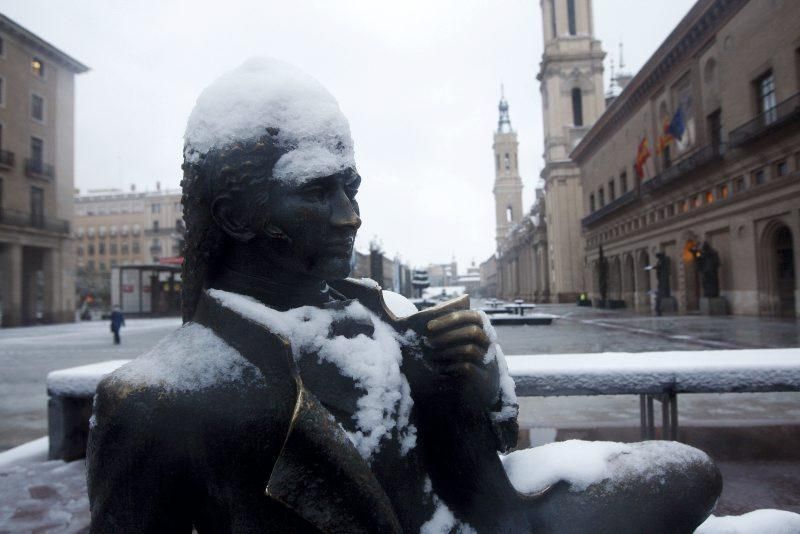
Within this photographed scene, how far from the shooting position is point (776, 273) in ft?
63.9

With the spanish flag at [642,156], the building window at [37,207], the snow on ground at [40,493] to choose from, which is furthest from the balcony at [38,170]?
the spanish flag at [642,156]

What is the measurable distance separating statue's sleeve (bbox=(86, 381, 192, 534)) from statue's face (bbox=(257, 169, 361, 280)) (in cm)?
35

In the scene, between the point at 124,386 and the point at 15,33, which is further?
the point at 15,33

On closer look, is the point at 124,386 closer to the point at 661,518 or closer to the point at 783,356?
the point at 661,518

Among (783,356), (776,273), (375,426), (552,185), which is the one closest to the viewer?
(375,426)

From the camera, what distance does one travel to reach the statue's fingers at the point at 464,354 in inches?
38.8

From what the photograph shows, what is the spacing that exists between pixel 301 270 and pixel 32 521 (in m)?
2.93

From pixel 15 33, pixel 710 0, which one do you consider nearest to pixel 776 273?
pixel 710 0

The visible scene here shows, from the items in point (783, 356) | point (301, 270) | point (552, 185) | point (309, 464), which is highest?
point (552, 185)

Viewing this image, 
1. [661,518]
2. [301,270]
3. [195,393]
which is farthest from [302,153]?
[661,518]

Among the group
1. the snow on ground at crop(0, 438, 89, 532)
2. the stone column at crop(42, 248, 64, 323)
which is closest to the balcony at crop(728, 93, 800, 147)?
the snow on ground at crop(0, 438, 89, 532)

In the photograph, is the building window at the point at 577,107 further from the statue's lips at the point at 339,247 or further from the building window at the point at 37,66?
the statue's lips at the point at 339,247

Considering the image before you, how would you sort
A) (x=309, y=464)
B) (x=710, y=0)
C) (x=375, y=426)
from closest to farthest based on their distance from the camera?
(x=309, y=464) → (x=375, y=426) → (x=710, y=0)

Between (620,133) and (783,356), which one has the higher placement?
(620,133)
